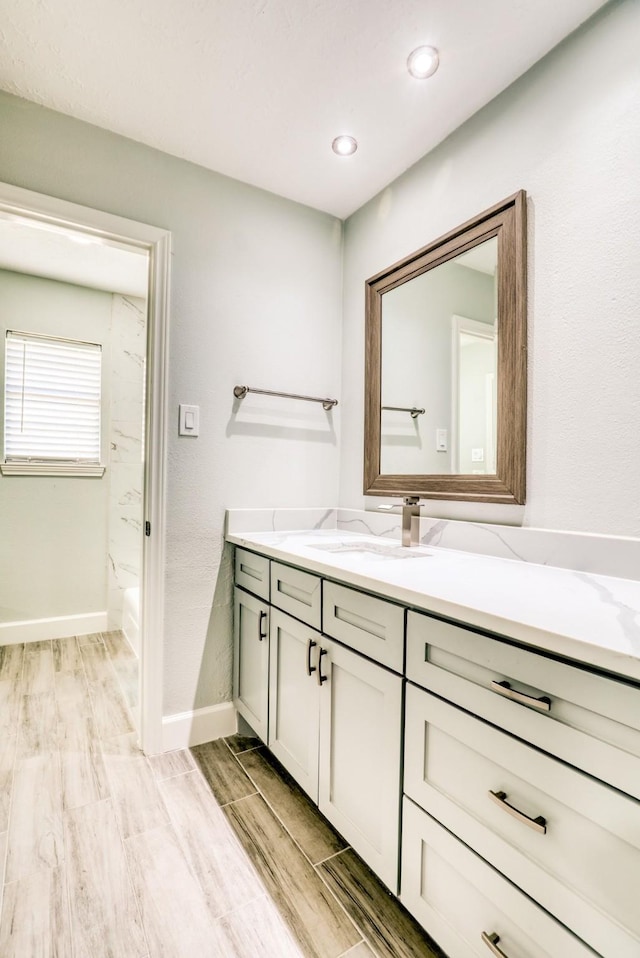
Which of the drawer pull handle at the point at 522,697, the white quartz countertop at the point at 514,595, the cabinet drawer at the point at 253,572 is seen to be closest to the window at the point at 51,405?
the cabinet drawer at the point at 253,572

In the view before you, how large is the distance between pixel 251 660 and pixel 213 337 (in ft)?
4.31

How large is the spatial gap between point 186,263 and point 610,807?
2016 mm

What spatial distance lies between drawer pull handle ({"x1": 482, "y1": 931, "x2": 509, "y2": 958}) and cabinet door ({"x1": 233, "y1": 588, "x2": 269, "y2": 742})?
95 centimetres

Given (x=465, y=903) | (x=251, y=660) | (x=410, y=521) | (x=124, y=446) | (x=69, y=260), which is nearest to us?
(x=465, y=903)

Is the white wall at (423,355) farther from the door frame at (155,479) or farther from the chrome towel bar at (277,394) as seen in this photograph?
the door frame at (155,479)

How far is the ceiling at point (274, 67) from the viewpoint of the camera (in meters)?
1.23

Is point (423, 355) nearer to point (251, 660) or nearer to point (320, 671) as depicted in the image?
point (320, 671)

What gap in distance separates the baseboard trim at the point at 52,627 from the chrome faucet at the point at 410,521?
2.44 metres

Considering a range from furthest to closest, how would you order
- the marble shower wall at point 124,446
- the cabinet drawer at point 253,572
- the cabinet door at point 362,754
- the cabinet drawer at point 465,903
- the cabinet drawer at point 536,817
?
the marble shower wall at point 124,446, the cabinet drawer at point 253,572, the cabinet door at point 362,754, the cabinet drawer at point 465,903, the cabinet drawer at point 536,817

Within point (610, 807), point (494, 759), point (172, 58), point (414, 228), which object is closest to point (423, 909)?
point (494, 759)

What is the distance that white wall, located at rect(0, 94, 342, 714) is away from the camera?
1.64 m

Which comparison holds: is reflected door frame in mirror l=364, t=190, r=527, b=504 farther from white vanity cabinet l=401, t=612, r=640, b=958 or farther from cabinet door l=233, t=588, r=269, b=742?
cabinet door l=233, t=588, r=269, b=742

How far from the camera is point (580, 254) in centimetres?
125

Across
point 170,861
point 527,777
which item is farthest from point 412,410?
point 170,861
